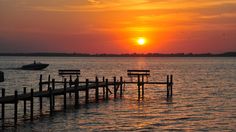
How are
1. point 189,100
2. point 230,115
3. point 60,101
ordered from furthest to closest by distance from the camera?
point 189,100, point 60,101, point 230,115

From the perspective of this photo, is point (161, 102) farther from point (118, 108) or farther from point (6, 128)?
point (6, 128)

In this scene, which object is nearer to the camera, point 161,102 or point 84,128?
point 84,128

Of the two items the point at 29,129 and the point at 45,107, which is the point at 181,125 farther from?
the point at 45,107

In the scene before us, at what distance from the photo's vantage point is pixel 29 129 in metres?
31.6

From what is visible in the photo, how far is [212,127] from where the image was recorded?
110ft

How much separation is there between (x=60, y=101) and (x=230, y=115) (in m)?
18.0

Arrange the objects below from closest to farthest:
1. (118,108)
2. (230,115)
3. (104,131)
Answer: (104,131) → (230,115) → (118,108)

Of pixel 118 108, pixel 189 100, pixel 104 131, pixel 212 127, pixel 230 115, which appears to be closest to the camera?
pixel 104 131

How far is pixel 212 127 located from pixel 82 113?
11.6 meters

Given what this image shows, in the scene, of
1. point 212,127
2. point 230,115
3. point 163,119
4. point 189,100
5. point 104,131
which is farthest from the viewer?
point 189,100

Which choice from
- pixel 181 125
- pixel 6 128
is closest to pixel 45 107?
pixel 6 128

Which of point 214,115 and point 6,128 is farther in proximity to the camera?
point 214,115

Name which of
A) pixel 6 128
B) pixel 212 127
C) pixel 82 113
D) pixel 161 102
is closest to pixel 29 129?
pixel 6 128

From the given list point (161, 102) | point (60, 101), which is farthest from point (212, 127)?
point (60, 101)
